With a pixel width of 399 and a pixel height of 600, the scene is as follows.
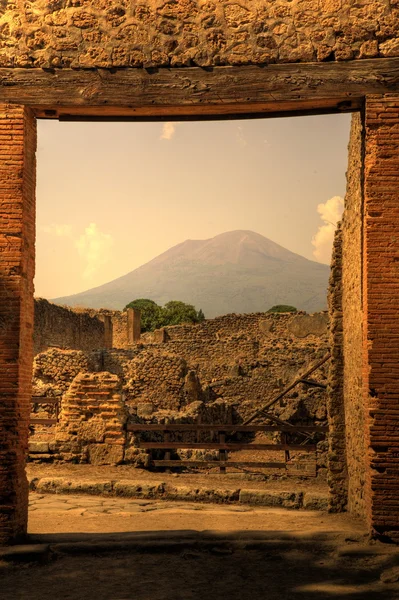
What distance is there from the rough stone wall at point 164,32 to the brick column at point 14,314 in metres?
0.78

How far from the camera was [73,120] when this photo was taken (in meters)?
7.47

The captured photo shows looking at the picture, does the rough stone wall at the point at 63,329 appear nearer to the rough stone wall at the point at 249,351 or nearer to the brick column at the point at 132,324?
the rough stone wall at the point at 249,351

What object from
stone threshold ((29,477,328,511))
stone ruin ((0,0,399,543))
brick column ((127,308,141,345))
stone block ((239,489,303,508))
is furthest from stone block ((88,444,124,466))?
brick column ((127,308,141,345))

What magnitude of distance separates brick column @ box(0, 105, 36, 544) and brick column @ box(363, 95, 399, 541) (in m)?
3.26

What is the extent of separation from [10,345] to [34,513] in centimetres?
284

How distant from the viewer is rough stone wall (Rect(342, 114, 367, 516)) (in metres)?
7.39

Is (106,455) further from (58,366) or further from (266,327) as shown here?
(266,327)

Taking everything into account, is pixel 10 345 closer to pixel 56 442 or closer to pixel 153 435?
pixel 56 442

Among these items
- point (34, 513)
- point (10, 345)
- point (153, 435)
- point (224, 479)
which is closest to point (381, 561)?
point (10, 345)

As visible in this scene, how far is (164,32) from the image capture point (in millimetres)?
7051

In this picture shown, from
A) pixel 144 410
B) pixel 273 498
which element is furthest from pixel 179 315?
pixel 273 498

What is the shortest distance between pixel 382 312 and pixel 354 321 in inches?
51.6

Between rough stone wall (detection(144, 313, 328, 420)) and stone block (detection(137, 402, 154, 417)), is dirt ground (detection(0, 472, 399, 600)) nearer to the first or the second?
stone block (detection(137, 402, 154, 417))

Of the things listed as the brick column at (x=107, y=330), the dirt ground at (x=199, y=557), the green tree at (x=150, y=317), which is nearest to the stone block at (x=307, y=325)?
the brick column at (x=107, y=330)
